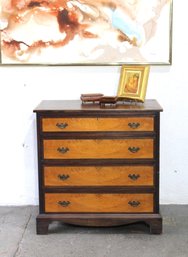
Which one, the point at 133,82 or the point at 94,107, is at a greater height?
the point at 133,82

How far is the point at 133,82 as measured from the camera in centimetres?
329

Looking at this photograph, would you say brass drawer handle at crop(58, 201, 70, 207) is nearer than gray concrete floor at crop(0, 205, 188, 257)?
No

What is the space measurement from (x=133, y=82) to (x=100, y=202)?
910 mm

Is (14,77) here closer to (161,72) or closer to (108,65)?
(108,65)

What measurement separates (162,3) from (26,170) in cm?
171

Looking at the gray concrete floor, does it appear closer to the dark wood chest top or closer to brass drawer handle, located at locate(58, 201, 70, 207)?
brass drawer handle, located at locate(58, 201, 70, 207)

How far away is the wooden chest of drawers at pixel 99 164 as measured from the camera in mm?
3010

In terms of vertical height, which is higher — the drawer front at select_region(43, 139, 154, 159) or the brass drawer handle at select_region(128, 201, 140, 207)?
the drawer front at select_region(43, 139, 154, 159)

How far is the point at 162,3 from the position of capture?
3.39 meters

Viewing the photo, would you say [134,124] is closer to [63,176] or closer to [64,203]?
[63,176]

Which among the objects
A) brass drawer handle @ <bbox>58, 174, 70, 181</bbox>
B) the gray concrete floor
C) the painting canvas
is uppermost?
the painting canvas

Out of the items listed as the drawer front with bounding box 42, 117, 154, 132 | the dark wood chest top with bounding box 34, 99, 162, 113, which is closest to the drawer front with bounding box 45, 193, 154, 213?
the drawer front with bounding box 42, 117, 154, 132

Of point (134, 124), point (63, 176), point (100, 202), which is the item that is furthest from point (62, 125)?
point (100, 202)

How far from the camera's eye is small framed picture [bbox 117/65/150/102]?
10.5ft
